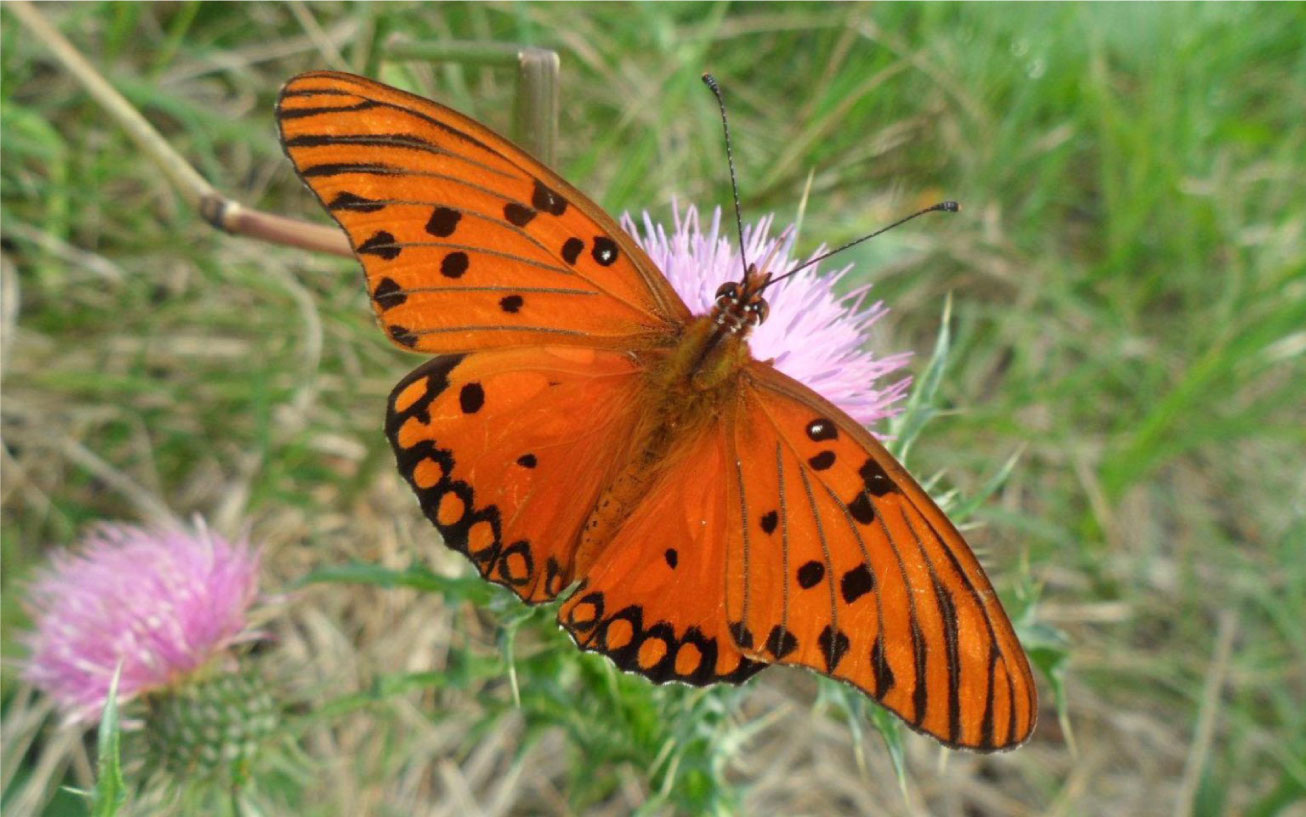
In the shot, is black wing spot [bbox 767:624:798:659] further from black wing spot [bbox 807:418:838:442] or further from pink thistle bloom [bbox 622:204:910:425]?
pink thistle bloom [bbox 622:204:910:425]

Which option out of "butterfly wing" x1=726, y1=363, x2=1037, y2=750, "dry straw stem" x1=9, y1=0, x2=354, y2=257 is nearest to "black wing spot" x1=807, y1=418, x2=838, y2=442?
"butterfly wing" x1=726, y1=363, x2=1037, y2=750

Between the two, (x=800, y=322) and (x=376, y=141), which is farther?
(x=800, y=322)

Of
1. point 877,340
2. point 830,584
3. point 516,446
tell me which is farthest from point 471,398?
point 877,340

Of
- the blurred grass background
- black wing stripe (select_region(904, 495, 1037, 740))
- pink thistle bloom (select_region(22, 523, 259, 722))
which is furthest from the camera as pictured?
the blurred grass background

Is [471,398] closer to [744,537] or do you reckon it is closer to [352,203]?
[352,203]

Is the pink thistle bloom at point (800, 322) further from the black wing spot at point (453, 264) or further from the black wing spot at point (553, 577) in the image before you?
the black wing spot at point (553, 577)

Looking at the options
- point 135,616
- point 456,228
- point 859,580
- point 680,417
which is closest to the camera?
point 859,580

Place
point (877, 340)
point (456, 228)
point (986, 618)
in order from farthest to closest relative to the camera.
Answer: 1. point (877, 340)
2. point (456, 228)
3. point (986, 618)

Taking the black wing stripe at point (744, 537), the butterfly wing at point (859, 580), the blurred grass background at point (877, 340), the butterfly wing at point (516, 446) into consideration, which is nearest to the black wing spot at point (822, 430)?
the butterfly wing at point (859, 580)
